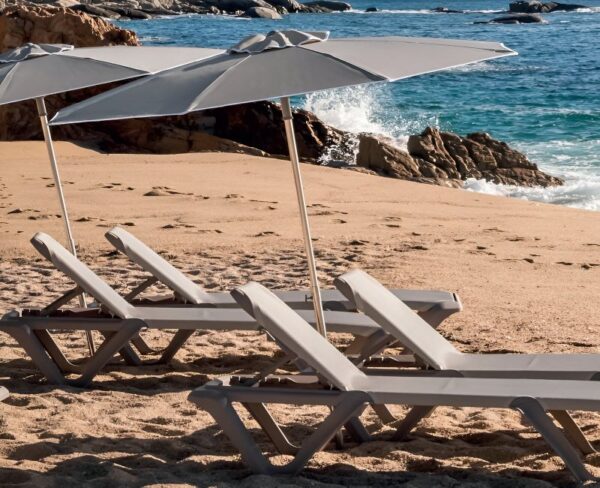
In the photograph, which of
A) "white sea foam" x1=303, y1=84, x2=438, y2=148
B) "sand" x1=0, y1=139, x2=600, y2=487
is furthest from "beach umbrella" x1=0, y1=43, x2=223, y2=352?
"white sea foam" x1=303, y1=84, x2=438, y2=148

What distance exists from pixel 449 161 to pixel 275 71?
1306cm

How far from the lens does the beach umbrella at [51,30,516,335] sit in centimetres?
451

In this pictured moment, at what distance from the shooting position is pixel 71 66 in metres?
6.40

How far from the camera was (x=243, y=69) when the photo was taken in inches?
185

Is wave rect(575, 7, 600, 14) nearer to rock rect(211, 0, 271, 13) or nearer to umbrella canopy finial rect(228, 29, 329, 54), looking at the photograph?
rock rect(211, 0, 271, 13)

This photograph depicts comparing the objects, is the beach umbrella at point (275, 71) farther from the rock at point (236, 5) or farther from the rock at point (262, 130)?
the rock at point (236, 5)

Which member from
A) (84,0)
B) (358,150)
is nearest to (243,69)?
(358,150)

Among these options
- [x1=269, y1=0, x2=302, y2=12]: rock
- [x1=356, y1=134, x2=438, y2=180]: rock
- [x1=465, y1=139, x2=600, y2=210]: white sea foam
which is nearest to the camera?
[x1=465, y1=139, x2=600, y2=210]: white sea foam

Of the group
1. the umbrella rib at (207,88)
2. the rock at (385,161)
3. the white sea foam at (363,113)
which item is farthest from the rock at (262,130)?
the umbrella rib at (207,88)

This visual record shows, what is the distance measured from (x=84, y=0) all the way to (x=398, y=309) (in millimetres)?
71537

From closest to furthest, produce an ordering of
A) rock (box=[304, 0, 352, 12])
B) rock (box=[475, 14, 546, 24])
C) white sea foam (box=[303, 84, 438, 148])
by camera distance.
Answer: white sea foam (box=[303, 84, 438, 148]), rock (box=[475, 14, 546, 24]), rock (box=[304, 0, 352, 12])

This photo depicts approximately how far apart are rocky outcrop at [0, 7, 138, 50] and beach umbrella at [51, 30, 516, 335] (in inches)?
518

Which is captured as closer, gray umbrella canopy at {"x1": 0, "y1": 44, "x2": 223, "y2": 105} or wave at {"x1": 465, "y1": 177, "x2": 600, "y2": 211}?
gray umbrella canopy at {"x1": 0, "y1": 44, "x2": 223, "y2": 105}

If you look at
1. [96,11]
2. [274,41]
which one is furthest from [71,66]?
[96,11]
